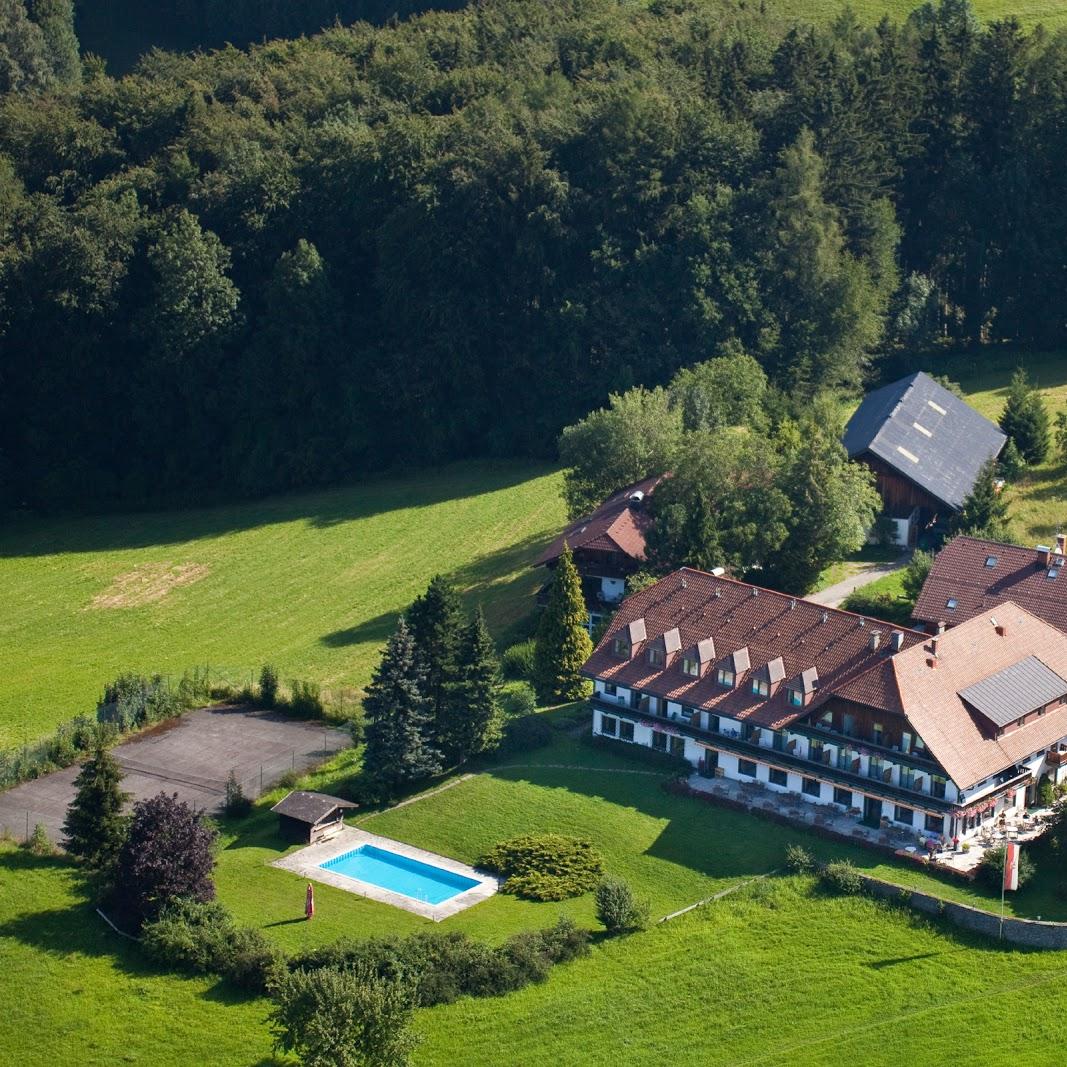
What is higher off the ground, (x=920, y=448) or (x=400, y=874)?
(x=920, y=448)

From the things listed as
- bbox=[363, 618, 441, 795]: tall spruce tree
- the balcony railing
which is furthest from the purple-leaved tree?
the balcony railing

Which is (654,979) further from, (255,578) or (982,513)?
(255,578)

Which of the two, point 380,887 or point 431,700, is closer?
point 380,887

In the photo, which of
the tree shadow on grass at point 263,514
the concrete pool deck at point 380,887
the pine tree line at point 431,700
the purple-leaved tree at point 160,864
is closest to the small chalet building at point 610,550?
the pine tree line at point 431,700

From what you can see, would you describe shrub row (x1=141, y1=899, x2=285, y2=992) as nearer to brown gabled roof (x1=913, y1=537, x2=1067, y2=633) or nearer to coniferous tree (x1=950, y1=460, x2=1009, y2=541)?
brown gabled roof (x1=913, y1=537, x2=1067, y2=633)

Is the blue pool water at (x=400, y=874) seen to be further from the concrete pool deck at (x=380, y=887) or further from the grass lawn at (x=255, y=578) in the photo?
the grass lawn at (x=255, y=578)

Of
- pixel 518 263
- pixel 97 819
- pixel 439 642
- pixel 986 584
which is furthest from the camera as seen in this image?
pixel 518 263

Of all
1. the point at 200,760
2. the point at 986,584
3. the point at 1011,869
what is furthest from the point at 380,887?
the point at 986,584
